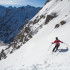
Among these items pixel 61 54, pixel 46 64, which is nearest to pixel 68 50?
pixel 61 54

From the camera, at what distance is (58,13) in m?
45.8

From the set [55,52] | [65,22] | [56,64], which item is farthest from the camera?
[65,22]

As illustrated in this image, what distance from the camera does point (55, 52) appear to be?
1702 centimetres

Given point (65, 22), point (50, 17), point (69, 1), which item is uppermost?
point (69, 1)

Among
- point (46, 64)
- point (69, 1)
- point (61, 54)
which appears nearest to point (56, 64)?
point (46, 64)

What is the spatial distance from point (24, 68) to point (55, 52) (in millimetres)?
5378

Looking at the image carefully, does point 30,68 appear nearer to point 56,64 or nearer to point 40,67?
point 40,67

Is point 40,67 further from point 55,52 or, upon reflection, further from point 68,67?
point 55,52

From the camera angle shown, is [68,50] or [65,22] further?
[65,22]

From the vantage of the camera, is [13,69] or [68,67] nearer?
[68,67]

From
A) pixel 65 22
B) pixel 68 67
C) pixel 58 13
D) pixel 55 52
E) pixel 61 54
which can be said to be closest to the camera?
pixel 68 67

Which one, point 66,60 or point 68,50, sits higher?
point 68,50

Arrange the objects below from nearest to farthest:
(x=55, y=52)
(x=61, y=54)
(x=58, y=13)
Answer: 1. (x=61, y=54)
2. (x=55, y=52)
3. (x=58, y=13)

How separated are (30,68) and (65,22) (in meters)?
22.6
